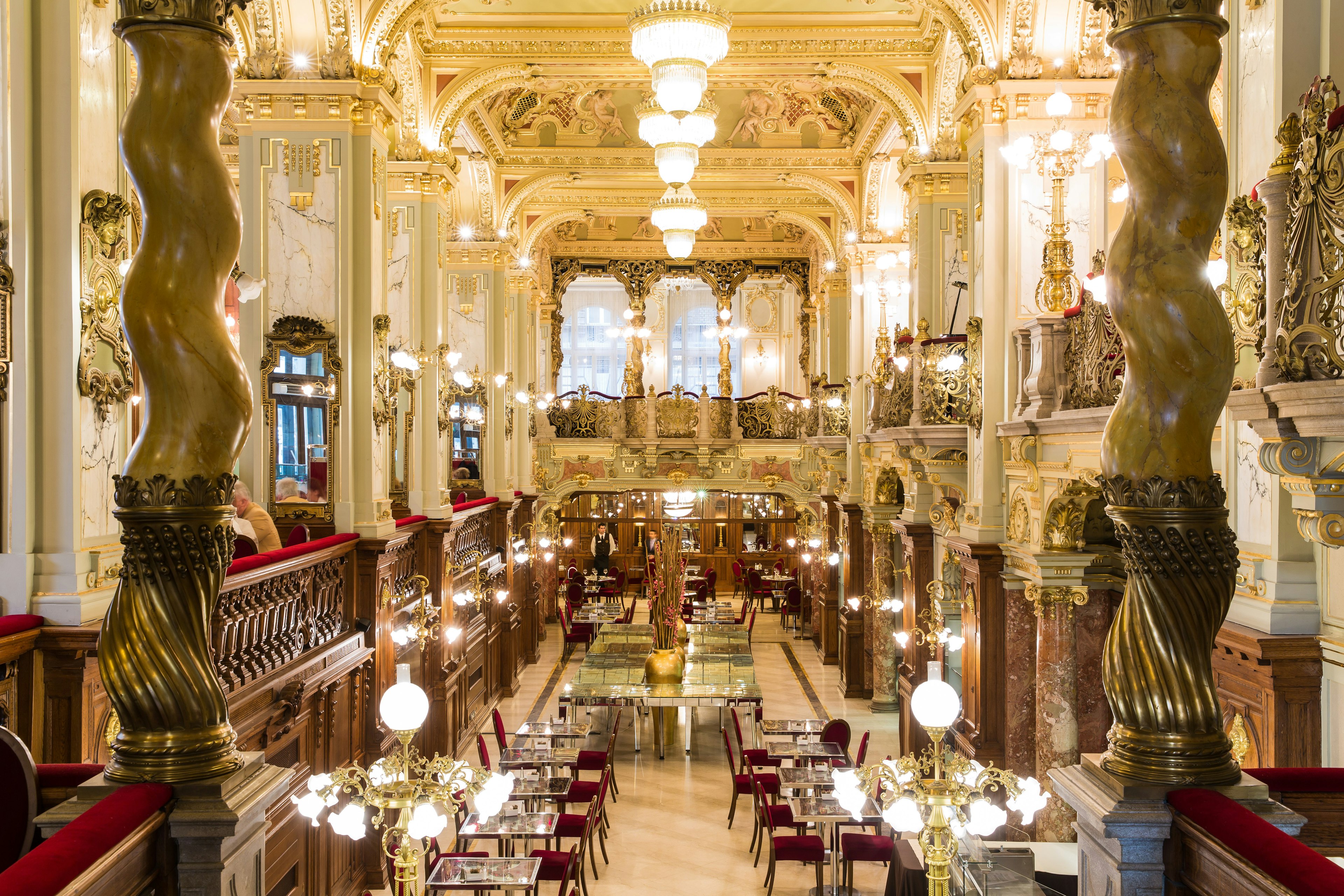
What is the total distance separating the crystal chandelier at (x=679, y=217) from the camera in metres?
11.0

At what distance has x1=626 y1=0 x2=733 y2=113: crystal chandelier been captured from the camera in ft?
23.2

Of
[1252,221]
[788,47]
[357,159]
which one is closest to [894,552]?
[788,47]

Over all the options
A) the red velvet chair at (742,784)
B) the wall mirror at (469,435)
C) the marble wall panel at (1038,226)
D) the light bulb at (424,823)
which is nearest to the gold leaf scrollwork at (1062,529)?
the marble wall panel at (1038,226)

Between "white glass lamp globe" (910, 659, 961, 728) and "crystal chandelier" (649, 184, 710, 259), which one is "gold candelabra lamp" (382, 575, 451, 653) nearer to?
"crystal chandelier" (649, 184, 710, 259)

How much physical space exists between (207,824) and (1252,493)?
4.62m

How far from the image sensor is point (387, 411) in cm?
898

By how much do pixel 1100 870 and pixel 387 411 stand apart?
7456 mm

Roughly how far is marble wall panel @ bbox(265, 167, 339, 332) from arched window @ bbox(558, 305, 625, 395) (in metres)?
21.2

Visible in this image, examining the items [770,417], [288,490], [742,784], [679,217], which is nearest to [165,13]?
[288,490]

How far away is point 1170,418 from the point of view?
279cm

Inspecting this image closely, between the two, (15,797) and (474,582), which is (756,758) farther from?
(15,797)

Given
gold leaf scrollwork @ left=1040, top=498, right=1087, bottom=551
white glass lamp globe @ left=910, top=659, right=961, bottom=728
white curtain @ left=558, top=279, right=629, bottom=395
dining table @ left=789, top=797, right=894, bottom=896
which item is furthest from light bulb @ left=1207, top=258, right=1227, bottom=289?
white curtain @ left=558, top=279, right=629, bottom=395

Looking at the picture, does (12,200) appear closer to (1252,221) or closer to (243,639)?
(243,639)

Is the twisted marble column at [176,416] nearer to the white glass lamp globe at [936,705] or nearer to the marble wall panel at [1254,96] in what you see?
the white glass lamp globe at [936,705]
